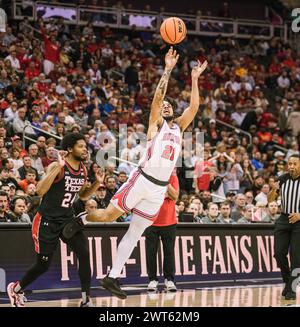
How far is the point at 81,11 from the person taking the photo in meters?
25.9

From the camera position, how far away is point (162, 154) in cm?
1027

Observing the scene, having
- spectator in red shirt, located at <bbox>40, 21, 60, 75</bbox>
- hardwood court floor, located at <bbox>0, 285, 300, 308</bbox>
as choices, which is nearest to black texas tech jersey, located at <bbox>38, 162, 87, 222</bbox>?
hardwood court floor, located at <bbox>0, 285, 300, 308</bbox>

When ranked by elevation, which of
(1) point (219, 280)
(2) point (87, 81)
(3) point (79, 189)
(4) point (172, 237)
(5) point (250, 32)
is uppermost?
(5) point (250, 32)

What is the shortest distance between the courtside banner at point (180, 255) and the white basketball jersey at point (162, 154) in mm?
3234

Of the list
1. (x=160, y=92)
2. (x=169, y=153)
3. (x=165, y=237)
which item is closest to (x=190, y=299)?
(x=165, y=237)

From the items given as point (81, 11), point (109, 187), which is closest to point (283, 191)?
point (109, 187)

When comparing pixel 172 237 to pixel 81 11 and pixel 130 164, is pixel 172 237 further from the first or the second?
pixel 81 11

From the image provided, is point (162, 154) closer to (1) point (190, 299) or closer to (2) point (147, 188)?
(2) point (147, 188)

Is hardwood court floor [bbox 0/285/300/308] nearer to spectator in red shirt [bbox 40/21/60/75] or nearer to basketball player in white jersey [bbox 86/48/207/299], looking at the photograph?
basketball player in white jersey [bbox 86/48/207/299]

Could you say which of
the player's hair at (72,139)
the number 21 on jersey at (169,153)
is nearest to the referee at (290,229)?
the number 21 on jersey at (169,153)

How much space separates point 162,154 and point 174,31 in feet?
6.17

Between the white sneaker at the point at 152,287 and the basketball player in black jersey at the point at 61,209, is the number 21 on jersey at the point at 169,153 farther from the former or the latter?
the white sneaker at the point at 152,287

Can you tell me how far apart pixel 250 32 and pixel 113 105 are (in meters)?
10.9

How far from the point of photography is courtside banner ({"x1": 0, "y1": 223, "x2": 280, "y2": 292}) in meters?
12.8
